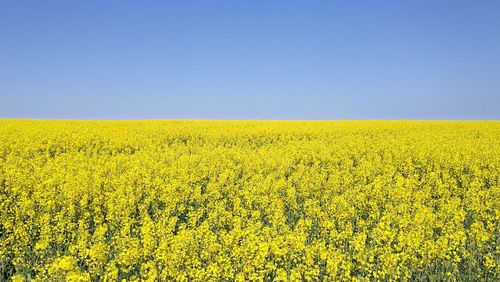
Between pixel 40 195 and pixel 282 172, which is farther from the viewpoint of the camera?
pixel 282 172

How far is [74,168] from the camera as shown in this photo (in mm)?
13086

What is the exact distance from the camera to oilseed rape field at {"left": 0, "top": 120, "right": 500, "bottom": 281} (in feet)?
18.7

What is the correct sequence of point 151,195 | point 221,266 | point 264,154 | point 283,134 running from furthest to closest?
point 283,134, point 264,154, point 151,195, point 221,266

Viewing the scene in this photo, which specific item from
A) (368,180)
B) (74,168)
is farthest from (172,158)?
(368,180)

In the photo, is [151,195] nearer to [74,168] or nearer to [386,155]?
[74,168]

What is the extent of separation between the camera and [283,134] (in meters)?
28.3

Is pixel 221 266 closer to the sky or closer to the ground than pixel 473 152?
closer to the ground

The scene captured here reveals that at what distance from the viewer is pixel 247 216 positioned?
949 cm

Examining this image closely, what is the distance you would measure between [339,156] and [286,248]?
11.7 m

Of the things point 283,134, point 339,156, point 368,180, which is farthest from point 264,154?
point 283,134

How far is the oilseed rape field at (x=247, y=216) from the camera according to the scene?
571cm

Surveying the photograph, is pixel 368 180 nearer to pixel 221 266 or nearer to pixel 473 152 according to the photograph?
pixel 473 152

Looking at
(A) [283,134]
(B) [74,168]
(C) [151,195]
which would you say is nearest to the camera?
(C) [151,195]

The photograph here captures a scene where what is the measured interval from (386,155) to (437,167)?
2.75 meters
